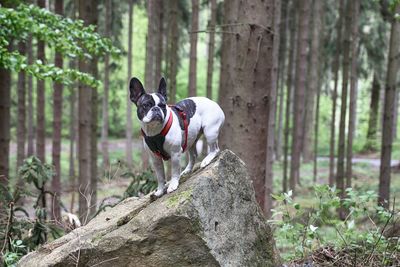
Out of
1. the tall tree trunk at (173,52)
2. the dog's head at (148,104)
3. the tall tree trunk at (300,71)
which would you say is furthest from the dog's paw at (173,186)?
the tall tree trunk at (300,71)

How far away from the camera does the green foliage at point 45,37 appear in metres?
5.98

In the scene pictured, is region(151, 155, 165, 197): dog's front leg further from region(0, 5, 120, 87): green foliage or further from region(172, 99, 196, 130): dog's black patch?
region(0, 5, 120, 87): green foliage

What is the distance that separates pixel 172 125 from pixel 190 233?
36.1 inches

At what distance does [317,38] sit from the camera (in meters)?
18.3

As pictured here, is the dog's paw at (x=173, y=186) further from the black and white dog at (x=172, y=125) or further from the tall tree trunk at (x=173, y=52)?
the tall tree trunk at (x=173, y=52)

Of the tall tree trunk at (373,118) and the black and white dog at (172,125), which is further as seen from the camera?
the tall tree trunk at (373,118)

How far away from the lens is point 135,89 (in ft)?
13.3

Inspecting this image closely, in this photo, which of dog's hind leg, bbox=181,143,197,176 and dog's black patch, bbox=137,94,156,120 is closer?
dog's black patch, bbox=137,94,156,120

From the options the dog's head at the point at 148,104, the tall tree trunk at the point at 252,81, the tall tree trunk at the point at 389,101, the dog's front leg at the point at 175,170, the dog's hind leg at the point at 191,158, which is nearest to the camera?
the dog's head at the point at 148,104

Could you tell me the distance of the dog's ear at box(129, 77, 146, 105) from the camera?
4.04 meters

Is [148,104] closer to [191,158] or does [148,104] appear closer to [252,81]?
[191,158]

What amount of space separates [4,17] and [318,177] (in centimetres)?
1724

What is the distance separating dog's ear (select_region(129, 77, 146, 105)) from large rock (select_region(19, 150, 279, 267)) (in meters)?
0.86

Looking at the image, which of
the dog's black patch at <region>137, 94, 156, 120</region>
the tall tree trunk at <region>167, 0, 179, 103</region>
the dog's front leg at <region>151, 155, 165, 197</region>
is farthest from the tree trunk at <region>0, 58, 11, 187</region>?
the dog's black patch at <region>137, 94, 156, 120</region>
